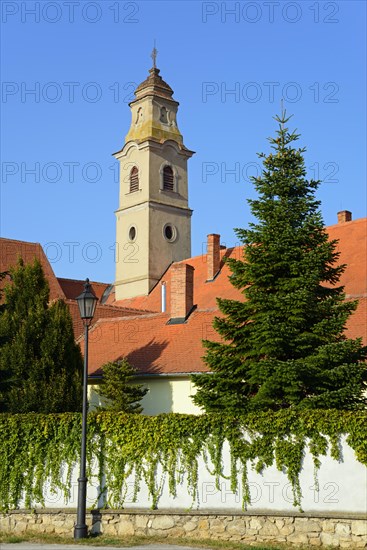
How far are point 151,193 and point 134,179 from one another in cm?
208

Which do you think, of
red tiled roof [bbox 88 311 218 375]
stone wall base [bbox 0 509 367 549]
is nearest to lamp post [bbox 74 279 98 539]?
stone wall base [bbox 0 509 367 549]

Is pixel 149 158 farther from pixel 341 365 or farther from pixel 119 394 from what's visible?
pixel 341 365

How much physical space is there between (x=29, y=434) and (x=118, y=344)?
13.4 m

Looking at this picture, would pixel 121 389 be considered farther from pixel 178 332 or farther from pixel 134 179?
pixel 134 179

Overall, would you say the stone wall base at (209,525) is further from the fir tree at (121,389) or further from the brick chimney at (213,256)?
the brick chimney at (213,256)

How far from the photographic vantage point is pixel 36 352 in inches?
915

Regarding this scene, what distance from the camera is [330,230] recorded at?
3750 centimetres

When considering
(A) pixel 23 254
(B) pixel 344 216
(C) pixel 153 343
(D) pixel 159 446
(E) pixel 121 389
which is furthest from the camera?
(A) pixel 23 254

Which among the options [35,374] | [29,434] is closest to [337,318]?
[29,434]

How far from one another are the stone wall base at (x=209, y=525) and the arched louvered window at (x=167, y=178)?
38.0m

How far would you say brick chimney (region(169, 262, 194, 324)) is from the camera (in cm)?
3000

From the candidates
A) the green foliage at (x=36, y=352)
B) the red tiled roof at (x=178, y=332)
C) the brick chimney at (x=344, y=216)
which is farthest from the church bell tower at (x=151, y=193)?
the green foliage at (x=36, y=352)

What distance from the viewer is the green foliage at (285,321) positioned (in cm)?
1702

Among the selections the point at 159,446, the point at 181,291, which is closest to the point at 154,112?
the point at 181,291
